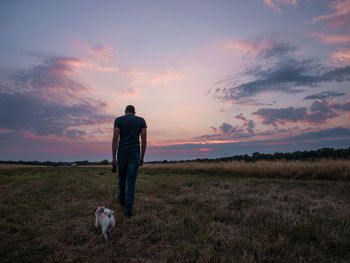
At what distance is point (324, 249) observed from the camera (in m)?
3.57

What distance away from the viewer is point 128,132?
5.43 metres

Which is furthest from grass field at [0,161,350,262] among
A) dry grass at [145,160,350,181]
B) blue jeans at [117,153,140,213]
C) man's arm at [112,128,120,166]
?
dry grass at [145,160,350,181]

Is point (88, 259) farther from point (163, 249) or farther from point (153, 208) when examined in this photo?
point (153, 208)

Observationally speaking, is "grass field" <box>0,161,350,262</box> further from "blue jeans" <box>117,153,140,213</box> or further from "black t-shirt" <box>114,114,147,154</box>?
"black t-shirt" <box>114,114,147,154</box>

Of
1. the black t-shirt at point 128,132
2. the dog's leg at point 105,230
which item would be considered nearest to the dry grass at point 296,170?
the black t-shirt at point 128,132

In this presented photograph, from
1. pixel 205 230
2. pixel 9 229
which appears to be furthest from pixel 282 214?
pixel 9 229

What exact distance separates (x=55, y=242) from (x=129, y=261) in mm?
1770

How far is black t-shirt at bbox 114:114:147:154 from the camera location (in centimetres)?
543

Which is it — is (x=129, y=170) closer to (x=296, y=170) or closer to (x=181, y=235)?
(x=181, y=235)

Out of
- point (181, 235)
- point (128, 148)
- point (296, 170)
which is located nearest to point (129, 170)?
point (128, 148)

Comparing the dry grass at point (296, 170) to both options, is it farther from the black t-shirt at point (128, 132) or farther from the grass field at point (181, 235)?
the black t-shirt at point (128, 132)

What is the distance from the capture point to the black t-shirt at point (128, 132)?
543 centimetres

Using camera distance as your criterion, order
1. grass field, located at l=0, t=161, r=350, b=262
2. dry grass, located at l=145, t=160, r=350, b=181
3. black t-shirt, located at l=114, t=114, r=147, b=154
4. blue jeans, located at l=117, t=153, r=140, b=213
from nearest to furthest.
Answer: grass field, located at l=0, t=161, r=350, b=262 → blue jeans, located at l=117, t=153, r=140, b=213 → black t-shirt, located at l=114, t=114, r=147, b=154 → dry grass, located at l=145, t=160, r=350, b=181

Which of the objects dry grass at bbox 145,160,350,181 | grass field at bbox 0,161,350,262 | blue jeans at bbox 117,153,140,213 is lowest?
dry grass at bbox 145,160,350,181
